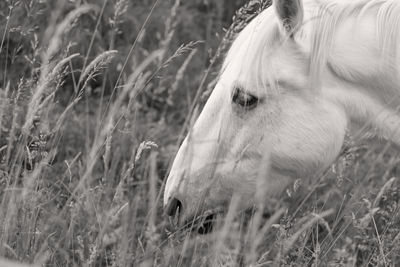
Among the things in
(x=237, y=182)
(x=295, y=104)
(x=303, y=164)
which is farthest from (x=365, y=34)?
(x=237, y=182)

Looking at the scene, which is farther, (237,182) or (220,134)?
(237,182)

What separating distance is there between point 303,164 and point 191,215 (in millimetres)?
527

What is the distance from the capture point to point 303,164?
277cm

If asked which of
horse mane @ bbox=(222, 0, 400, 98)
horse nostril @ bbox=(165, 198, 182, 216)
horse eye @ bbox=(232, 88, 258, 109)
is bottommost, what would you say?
horse nostril @ bbox=(165, 198, 182, 216)

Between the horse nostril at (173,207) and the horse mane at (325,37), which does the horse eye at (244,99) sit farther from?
the horse nostril at (173,207)

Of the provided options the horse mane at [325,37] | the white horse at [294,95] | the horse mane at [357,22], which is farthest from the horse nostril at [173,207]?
the horse mane at [357,22]

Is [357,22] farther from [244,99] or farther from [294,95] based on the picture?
[244,99]

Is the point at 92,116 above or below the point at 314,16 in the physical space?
below

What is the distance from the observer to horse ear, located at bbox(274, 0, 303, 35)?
252cm

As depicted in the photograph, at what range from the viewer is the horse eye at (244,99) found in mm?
2623

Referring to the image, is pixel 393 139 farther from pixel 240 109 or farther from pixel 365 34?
pixel 240 109

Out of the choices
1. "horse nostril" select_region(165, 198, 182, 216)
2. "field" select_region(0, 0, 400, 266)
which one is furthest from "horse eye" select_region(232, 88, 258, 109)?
"horse nostril" select_region(165, 198, 182, 216)

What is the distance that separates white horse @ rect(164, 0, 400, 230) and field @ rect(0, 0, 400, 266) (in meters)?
0.09

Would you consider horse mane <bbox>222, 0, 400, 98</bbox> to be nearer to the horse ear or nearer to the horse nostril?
the horse ear
